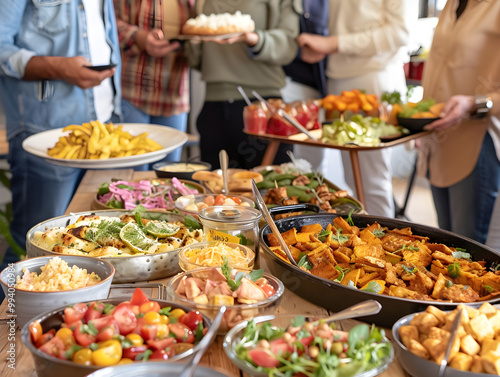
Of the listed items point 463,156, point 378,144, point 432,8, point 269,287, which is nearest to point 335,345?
point 269,287

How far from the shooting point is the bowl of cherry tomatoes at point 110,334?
2.34ft

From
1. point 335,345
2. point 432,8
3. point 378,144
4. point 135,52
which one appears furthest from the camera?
point 432,8

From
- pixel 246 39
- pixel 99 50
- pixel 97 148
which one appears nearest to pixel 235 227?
pixel 97 148

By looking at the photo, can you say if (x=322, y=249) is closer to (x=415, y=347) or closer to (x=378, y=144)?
(x=415, y=347)

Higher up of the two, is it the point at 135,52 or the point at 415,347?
the point at 135,52

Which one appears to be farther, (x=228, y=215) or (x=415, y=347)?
(x=228, y=215)

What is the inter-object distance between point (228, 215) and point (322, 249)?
215 millimetres

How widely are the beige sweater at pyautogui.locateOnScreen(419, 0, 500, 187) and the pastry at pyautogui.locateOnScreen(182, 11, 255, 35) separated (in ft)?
3.05

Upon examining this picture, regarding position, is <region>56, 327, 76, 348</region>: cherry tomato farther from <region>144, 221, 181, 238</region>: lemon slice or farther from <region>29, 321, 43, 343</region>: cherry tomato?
<region>144, 221, 181, 238</region>: lemon slice

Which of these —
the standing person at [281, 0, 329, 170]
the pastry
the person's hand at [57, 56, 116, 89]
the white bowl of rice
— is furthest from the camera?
the standing person at [281, 0, 329, 170]

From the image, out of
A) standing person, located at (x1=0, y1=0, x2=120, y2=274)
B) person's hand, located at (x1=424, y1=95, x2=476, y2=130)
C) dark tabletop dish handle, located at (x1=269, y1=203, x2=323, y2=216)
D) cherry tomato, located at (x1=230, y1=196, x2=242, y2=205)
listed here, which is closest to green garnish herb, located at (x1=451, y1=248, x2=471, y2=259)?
dark tabletop dish handle, located at (x1=269, y1=203, x2=323, y2=216)

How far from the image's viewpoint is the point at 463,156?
92.4 inches

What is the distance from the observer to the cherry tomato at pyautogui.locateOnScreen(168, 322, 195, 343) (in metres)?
0.77

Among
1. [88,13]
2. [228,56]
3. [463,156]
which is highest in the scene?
[88,13]
